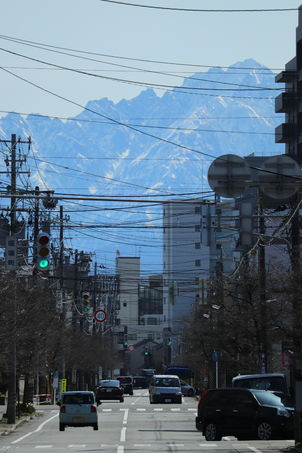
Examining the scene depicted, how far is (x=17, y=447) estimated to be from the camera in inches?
→ 1339

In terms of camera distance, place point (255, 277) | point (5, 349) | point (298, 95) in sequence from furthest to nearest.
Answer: point (298, 95)
point (255, 277)
point (5, 349)

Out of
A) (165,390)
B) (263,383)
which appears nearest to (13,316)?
(263,383)

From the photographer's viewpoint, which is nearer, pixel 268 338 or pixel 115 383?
pixel 268 338

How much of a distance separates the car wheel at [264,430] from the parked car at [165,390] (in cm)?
4171

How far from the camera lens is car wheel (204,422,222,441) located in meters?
36.5

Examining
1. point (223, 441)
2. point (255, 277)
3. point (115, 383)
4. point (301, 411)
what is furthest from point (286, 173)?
point (115, 383)

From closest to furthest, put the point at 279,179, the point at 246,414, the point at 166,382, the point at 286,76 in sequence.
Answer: the point at 279,179
the point at 246,414
the point at 166,382
the point at 286,76

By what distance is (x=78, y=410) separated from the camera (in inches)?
1801

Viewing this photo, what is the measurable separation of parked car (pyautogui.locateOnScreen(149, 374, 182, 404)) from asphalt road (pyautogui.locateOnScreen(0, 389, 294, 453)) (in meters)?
19.4

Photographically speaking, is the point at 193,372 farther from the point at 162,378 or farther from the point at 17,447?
the point at 17,447

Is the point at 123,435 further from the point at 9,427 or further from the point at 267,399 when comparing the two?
the point at 9,427

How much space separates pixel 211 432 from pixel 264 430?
1.92 meters

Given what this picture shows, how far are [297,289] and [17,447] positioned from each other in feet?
40.4

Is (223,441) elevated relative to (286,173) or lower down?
lower down
